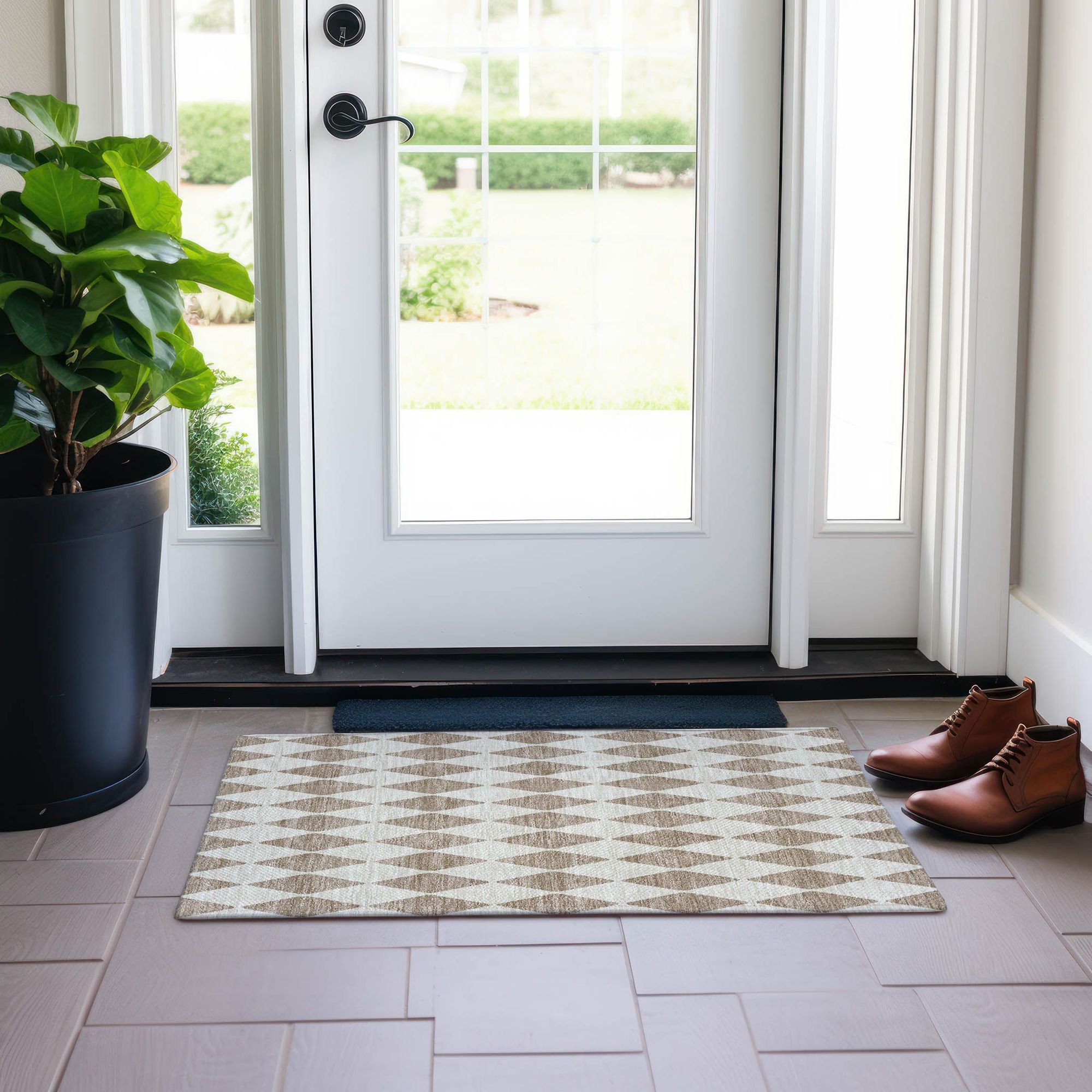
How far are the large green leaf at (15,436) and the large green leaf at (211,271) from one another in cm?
30

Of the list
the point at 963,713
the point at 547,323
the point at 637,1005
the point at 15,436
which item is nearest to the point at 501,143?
the point at 547,323

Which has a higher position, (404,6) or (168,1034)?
(404,6)

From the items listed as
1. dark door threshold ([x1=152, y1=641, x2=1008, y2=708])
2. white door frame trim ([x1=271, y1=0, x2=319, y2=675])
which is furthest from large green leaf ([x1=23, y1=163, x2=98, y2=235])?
dark door threshold ([x1=152, y1=641, x2=1008, y2=708])

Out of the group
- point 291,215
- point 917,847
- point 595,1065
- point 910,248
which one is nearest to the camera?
point 595,1065

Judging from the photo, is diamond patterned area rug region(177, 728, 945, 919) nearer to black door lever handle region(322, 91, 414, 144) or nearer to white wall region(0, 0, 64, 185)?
black door lever handle region(322, 91, 414, 144)

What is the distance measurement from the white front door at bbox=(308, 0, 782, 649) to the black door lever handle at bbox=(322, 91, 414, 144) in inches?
0.5

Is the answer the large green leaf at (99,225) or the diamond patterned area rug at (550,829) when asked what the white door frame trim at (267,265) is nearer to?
the diamond patterned area rug at (550,829)

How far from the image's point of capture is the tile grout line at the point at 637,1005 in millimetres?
1309

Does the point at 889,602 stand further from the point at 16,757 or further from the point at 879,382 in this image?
the point at 16,757

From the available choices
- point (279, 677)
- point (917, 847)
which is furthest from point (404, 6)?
point (917, 847)

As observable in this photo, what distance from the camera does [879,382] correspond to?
251 cm

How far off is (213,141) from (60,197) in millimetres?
758

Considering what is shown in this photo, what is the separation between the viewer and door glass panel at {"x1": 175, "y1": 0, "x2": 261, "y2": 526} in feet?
7.59

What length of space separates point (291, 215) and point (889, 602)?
4.71 ft
